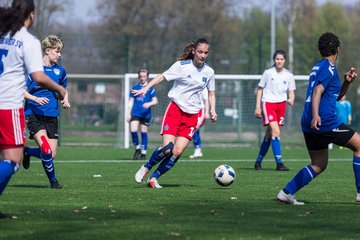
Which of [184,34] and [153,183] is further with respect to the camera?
[184,34]

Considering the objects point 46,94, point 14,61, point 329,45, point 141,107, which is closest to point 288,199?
point 329,45

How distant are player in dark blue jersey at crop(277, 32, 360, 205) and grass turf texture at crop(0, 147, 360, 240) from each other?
1.36 ft

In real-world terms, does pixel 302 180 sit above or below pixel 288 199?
above

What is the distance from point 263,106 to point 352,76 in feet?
23.1

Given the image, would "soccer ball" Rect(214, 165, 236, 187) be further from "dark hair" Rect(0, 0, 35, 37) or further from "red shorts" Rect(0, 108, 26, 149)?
"dark hair" Rect(0, 0, 35, 37)

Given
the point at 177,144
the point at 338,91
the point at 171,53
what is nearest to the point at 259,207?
the point at 338,91

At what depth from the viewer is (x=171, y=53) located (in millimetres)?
37312

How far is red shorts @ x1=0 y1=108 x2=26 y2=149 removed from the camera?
311 inches

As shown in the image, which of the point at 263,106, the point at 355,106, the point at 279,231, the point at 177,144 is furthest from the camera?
the point at 355,106

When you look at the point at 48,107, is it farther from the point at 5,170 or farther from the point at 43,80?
the point at 5,170

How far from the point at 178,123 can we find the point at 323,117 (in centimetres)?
284

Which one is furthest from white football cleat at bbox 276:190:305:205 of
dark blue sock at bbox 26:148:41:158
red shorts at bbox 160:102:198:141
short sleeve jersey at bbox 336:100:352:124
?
short sleeve jersey at bbox 336:100:352:124

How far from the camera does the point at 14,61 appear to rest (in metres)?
7.97

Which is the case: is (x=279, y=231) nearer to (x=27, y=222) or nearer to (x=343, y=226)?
(x=343, y=226)
